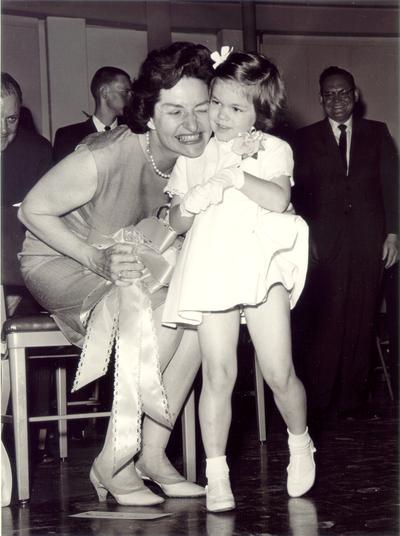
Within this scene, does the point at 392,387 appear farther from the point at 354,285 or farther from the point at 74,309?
the point at 74,309

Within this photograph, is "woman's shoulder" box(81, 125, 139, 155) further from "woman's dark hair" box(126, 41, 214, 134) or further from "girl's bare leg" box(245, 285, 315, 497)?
"girl's bare leg" box(245, 285, 315, 497)

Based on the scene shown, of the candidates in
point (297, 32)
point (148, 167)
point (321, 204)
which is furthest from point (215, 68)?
point (297, 32)

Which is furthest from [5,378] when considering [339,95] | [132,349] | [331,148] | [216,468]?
[339,95]

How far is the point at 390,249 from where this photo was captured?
446cm

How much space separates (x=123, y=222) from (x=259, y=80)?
23.0 inches

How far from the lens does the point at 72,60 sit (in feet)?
21.5

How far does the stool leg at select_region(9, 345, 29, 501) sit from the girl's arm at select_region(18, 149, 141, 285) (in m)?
0.33

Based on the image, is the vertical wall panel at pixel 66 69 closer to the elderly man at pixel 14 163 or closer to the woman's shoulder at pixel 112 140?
the elderly man at pixel 14 163

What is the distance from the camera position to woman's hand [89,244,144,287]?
2373 millimetres

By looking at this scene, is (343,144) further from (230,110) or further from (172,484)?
(172,484)

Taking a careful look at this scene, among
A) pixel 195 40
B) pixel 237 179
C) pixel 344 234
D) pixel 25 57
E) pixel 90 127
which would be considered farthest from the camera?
pixel 195 40

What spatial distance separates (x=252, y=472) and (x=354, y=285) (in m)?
1.85

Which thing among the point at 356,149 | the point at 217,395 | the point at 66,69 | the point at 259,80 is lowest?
the point at 217,395

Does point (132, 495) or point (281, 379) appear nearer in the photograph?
point (281, 379)
